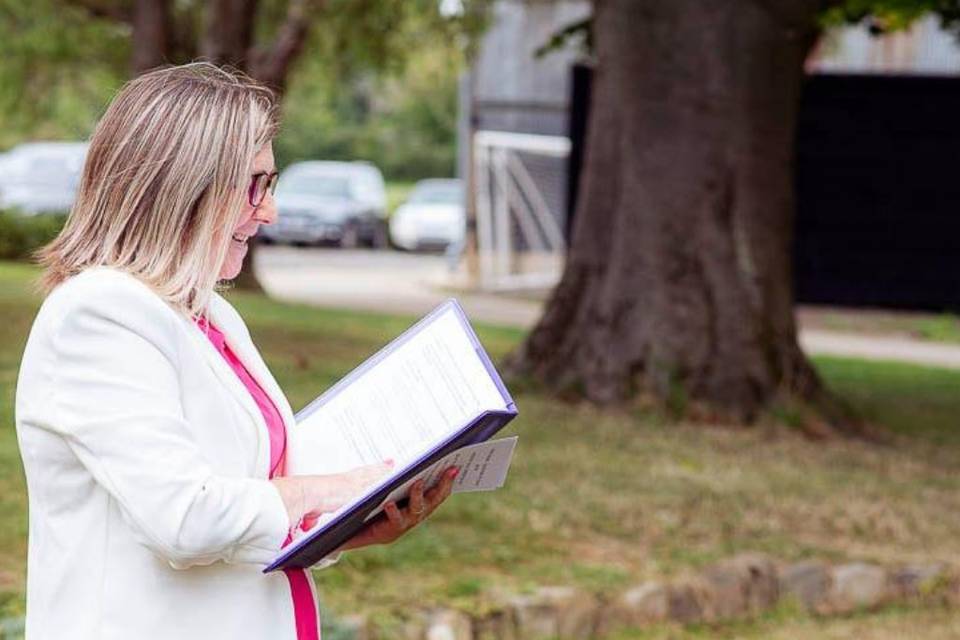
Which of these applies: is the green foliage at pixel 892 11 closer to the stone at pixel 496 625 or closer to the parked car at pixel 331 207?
the stone at pixel 496 625

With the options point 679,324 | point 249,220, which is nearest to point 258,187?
point 249,220

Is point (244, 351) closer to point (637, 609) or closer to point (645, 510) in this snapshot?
point (637, 609)

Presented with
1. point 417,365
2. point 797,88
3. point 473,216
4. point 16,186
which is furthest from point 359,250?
point 417,365

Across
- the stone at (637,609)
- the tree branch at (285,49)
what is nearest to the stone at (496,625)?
the stone at (637,609)

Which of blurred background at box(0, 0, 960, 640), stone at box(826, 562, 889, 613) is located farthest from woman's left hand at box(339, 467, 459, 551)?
stone at box(826, 562, 889, 613)

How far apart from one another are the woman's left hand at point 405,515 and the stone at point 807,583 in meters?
4.38

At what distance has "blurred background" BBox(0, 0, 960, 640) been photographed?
22.0 feet

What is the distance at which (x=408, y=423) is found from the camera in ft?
9.17

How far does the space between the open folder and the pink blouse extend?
1.6 inches

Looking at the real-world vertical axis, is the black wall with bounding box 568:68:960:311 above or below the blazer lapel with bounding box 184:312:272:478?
below

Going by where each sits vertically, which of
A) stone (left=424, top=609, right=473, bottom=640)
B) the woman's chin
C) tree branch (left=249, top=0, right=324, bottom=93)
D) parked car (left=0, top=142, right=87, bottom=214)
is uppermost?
the woman's chin

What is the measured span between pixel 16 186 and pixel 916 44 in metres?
14.6

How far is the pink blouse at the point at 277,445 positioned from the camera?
266 cm

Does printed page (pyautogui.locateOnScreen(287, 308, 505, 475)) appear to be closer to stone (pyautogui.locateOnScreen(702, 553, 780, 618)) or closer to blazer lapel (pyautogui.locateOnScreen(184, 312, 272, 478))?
blazer lapel (pyautogui.locateOnScreen(184, 312, 272, 478))
